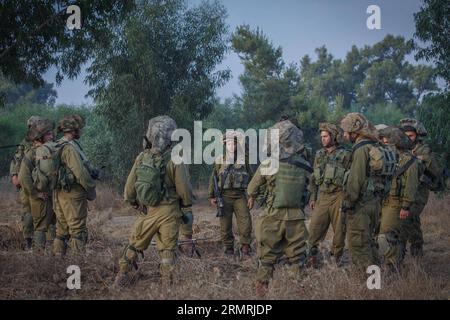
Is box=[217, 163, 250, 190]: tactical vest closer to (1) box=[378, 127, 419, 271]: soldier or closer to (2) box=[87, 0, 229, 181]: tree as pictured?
(1) box=[378, 127, 419, 271]: soldier

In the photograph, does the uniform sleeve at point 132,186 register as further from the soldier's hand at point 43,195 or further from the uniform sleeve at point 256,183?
the soldier's hand at point 43,195

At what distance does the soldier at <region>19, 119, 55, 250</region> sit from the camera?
7.55 m

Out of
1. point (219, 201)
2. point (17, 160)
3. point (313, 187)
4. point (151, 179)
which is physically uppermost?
point (17, 160)

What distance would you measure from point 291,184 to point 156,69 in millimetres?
10372

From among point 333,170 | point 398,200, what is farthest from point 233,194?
point 398,200

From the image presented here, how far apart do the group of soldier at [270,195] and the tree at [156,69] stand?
666cm

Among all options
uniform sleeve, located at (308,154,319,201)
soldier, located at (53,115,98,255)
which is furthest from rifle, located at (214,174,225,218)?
soldier, located at (53,115,98,255)

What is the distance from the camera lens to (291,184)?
5574 mm

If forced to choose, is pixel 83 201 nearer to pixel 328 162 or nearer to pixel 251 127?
pixel 328 162

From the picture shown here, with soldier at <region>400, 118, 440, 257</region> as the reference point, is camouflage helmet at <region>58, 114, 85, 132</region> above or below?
above

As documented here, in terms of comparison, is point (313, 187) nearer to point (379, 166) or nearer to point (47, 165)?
point (379, 166)

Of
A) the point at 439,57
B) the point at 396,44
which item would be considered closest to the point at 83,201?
the point at 439,57

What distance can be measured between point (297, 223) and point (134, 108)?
1068 cm

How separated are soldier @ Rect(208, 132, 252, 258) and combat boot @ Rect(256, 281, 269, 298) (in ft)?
9.04
